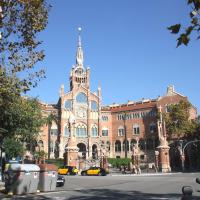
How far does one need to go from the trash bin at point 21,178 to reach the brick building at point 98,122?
5499 centimetres

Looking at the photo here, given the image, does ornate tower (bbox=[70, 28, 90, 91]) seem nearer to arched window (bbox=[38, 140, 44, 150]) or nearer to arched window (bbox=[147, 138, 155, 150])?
arched window (bbox=[38, 140, 44, 150])

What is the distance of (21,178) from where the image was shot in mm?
19156

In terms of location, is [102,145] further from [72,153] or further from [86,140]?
[72,153]

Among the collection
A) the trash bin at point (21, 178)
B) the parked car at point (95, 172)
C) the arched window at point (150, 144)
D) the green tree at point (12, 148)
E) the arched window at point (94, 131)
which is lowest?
the trash bin at point (21, 178)

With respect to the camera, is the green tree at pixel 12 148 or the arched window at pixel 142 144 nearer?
the green tree at pixel 12 148

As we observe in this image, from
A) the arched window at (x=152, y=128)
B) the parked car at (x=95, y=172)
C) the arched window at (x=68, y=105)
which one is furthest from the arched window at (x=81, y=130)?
the parked car at (x=95, y=172)

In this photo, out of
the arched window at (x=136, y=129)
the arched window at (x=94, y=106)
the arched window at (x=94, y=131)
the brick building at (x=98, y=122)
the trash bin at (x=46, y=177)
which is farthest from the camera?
the arched window at (x=94, y=106)

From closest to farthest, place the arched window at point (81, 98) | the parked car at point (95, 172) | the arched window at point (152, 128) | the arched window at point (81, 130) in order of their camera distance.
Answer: the parked car at point (95, 172), the arched window at point (152, 128), the arched window at point (81, 130), the arched window at point (81, 98)

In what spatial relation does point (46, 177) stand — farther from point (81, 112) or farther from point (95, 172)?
point (81, 112)

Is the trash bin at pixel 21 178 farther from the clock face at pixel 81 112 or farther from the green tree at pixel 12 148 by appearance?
the clock face at pixel 81 112

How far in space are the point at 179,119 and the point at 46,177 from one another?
51185mm

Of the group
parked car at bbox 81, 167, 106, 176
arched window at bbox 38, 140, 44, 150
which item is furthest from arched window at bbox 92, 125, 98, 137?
parked car at bbox 81, 167, 106, 176

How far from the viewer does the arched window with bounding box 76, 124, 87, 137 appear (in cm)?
7869

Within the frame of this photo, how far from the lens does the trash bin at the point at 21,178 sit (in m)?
18.9
